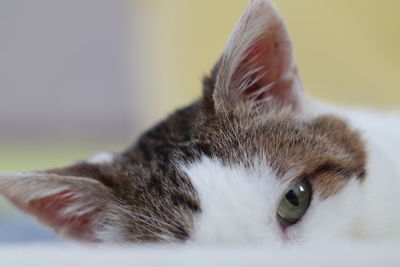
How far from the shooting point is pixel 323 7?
251 cm

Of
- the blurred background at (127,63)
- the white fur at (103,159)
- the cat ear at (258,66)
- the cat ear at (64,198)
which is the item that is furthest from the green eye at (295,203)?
the blurred background at (127,63)

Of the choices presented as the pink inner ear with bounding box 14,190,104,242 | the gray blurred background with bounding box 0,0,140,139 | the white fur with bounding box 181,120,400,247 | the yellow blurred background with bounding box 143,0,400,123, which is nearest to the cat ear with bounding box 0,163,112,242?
the pink inner ear with bounding box 14,190,104,242

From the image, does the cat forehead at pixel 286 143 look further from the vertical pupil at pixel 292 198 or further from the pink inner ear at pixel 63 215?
the pink inner ear at pixel 63 215

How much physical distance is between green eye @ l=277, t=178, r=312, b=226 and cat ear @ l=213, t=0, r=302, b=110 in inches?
12.2

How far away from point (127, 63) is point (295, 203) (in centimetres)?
332

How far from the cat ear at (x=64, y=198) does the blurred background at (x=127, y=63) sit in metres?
0.43

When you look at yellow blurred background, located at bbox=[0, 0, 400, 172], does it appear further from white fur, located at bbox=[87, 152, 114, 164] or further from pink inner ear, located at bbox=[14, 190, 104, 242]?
pink inner ear, located at bbox=[14, 190, 104, 242]

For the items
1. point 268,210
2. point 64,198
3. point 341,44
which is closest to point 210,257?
point 268,210

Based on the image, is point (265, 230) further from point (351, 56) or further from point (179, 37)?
point (179, 37)

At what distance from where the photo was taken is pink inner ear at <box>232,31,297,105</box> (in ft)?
4.16

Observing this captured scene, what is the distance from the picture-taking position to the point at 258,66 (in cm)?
130

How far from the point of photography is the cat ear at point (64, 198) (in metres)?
1.15

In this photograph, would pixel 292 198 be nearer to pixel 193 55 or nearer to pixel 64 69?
pixel 193 55

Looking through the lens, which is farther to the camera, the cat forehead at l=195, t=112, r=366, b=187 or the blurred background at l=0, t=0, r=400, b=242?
the blurred background at l=0, t=0, r=400, b=242
